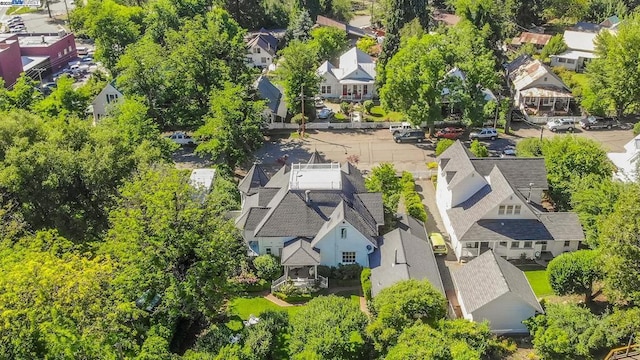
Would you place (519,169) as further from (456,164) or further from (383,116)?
(383,116)

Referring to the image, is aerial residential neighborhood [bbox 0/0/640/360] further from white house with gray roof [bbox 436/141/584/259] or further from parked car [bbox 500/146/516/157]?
parked car [bbox 500/146/516/157]

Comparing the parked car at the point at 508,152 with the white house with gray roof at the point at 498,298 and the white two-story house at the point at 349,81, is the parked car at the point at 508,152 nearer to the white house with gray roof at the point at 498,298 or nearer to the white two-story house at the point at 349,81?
the white two-story house at the point at 349,81

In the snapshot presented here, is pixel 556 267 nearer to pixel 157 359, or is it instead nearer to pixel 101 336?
pixel 157 359

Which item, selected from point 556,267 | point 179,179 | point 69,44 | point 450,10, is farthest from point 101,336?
point 450,10

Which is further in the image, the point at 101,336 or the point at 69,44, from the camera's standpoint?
the point at 69,44

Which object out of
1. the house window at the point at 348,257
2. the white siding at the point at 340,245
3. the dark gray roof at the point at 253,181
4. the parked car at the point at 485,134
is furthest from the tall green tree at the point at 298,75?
the house window at the point at 348,257

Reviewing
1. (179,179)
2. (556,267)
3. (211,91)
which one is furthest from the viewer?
(211,91)
